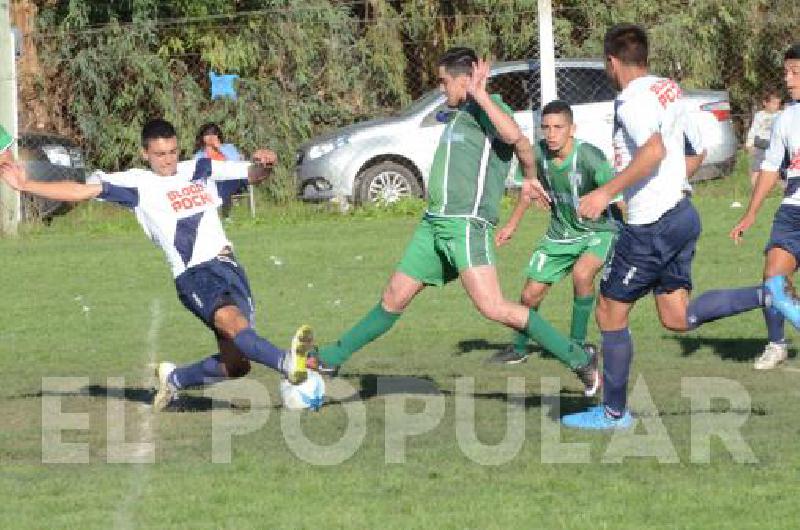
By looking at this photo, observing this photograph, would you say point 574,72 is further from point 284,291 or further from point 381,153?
point 284,291

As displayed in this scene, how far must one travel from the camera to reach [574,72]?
72.2 ft

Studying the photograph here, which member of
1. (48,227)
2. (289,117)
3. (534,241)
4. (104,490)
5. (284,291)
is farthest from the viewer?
(289,117)

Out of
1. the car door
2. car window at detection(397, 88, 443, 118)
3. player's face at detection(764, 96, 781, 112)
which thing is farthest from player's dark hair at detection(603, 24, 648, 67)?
player's face at detection(764, 96, 781, 112)

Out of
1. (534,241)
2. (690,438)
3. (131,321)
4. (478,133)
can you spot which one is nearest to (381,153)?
(534,241)

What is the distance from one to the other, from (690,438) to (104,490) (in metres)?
2.76

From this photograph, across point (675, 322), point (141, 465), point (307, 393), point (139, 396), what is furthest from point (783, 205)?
point (141, 465)

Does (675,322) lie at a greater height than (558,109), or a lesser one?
lesser

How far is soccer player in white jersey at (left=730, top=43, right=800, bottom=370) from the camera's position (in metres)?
10.4

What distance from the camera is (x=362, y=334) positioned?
32.1 ft

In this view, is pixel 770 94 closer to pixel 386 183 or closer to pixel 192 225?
pixel 386 183

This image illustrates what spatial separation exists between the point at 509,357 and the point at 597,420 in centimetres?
252

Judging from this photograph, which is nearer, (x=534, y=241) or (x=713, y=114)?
(x=534, y=241)

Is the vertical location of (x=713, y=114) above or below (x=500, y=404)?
above

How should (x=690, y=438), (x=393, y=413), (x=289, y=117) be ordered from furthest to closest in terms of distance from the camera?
(x=289, y=117)
(x=393, y=413)
(x=690, y=438)
